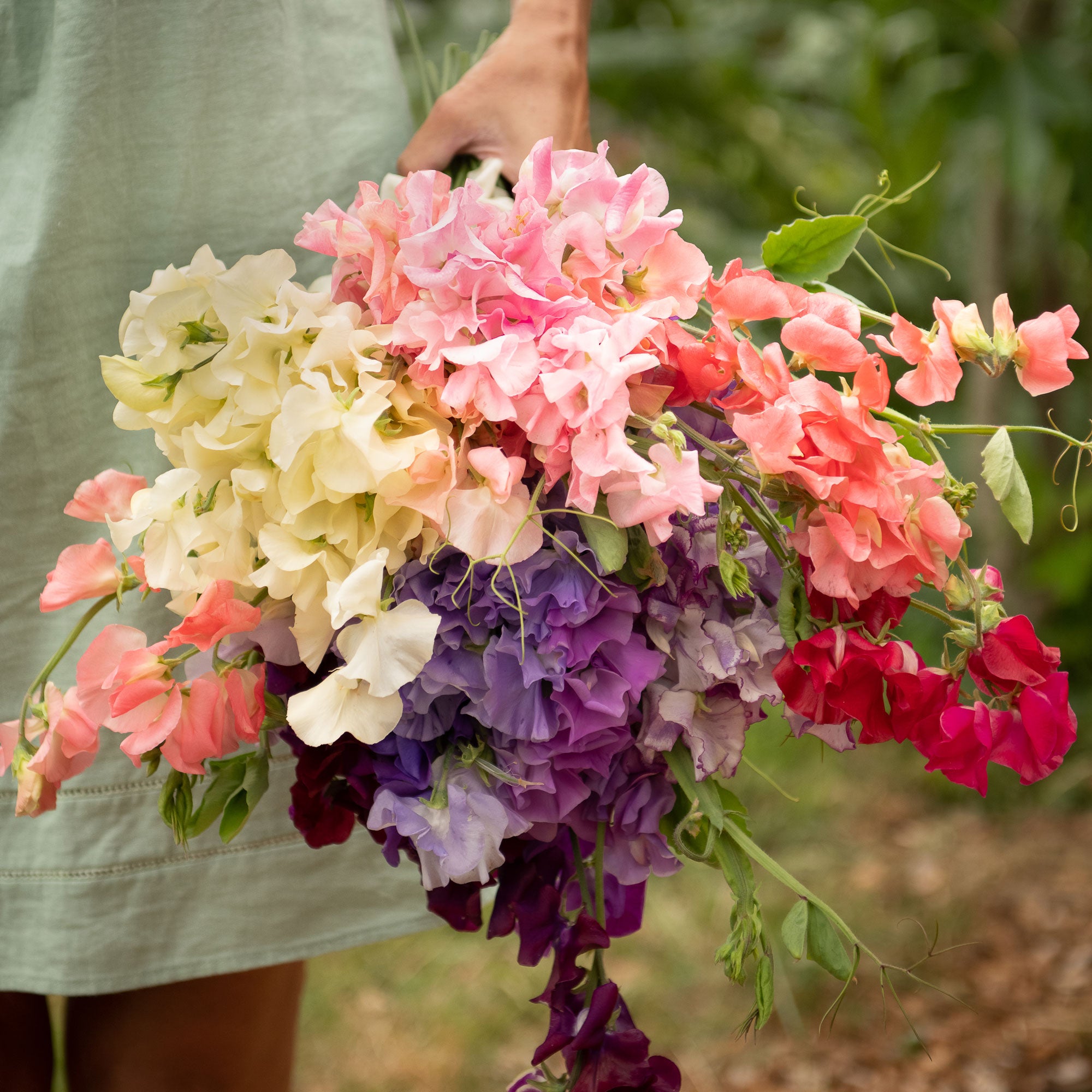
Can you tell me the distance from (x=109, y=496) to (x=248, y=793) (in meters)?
0.17

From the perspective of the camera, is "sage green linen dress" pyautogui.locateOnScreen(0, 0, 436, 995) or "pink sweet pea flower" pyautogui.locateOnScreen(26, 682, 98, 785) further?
"sage green linen dress" pyautogui.locateOnScreen(0, 0, 436, 995)

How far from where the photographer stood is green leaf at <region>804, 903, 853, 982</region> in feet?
1.77

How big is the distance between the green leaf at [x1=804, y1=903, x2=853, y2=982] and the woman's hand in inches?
18.5

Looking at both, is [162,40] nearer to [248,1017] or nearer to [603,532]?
[603,532]

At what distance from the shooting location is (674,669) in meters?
0.55

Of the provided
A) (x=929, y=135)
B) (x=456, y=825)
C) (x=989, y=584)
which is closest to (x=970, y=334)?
(x=989, y=584)

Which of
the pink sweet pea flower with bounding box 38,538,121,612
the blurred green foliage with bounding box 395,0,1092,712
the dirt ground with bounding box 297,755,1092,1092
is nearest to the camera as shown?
the pink sweet pea flower with bounding box 38,538,121,612

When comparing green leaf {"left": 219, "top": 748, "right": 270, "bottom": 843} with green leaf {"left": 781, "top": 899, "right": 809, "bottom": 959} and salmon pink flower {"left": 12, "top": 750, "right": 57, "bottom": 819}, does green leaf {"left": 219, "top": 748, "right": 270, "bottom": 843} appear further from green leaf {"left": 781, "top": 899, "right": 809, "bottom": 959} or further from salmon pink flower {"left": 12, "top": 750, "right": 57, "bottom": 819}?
green leaf {"left": 781, "top": 899, "right": 809, "bottom": 959}

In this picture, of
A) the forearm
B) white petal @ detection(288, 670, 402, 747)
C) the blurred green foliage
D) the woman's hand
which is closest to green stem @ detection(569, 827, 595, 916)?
white petal @ detection(288, 670, 402, 747)

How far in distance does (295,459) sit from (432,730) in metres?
0.14

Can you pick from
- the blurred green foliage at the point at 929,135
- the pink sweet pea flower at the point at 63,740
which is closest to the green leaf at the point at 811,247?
the pink sweet pea flower at the point at 63,740

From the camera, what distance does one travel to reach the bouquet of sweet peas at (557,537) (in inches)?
19.1

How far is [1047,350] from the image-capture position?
1.72ft

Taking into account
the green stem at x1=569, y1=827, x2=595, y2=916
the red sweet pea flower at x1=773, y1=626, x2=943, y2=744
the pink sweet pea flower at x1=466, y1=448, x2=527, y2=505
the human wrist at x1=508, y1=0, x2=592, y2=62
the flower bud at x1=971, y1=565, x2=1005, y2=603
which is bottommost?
the green stem at x1=569, y1=827, x2=595, y2=916
